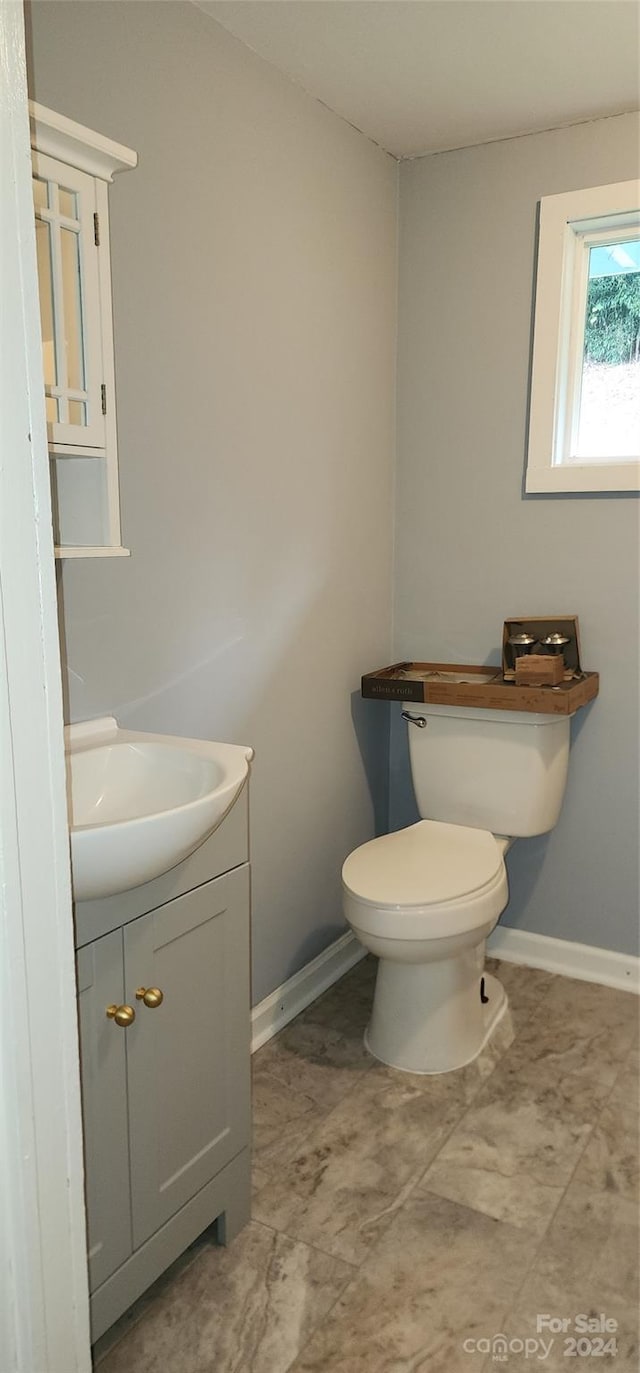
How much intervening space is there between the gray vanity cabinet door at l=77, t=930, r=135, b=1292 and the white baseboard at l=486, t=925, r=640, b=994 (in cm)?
158

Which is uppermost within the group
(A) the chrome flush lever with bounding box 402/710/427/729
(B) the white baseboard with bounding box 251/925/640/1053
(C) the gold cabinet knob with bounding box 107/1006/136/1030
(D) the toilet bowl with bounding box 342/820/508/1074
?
(A) the chrome flush lever with bounding box 402/710/427/729

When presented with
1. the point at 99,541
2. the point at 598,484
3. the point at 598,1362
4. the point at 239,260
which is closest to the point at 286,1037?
the point at 598,1362

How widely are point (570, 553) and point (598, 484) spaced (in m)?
0.20

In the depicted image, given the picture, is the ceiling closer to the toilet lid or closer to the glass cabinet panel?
the glass cabinet panel

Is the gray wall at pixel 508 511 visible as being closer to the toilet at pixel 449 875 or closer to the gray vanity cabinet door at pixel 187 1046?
the toilet at pixel 449 875

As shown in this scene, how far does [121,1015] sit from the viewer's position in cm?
132

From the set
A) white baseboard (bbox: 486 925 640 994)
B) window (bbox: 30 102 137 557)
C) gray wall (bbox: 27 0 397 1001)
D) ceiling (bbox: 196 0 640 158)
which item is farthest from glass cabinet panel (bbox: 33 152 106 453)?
white baseboard (bbox: 486 925 640 994)

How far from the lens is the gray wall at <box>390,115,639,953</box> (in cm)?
243

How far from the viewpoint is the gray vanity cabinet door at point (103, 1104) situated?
51.0 inches

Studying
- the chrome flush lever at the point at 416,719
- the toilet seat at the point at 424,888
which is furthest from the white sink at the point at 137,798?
the chrome flush lever at the point at 416,719

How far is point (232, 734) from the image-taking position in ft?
6.91

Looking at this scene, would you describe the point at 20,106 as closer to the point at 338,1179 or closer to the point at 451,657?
the point at 338,1179

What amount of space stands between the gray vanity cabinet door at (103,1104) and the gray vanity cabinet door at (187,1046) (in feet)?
0.07

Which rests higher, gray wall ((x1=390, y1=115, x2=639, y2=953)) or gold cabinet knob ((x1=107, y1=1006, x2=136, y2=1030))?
gray wall ((x1=390, y1=115, x2=639, y2=953))
